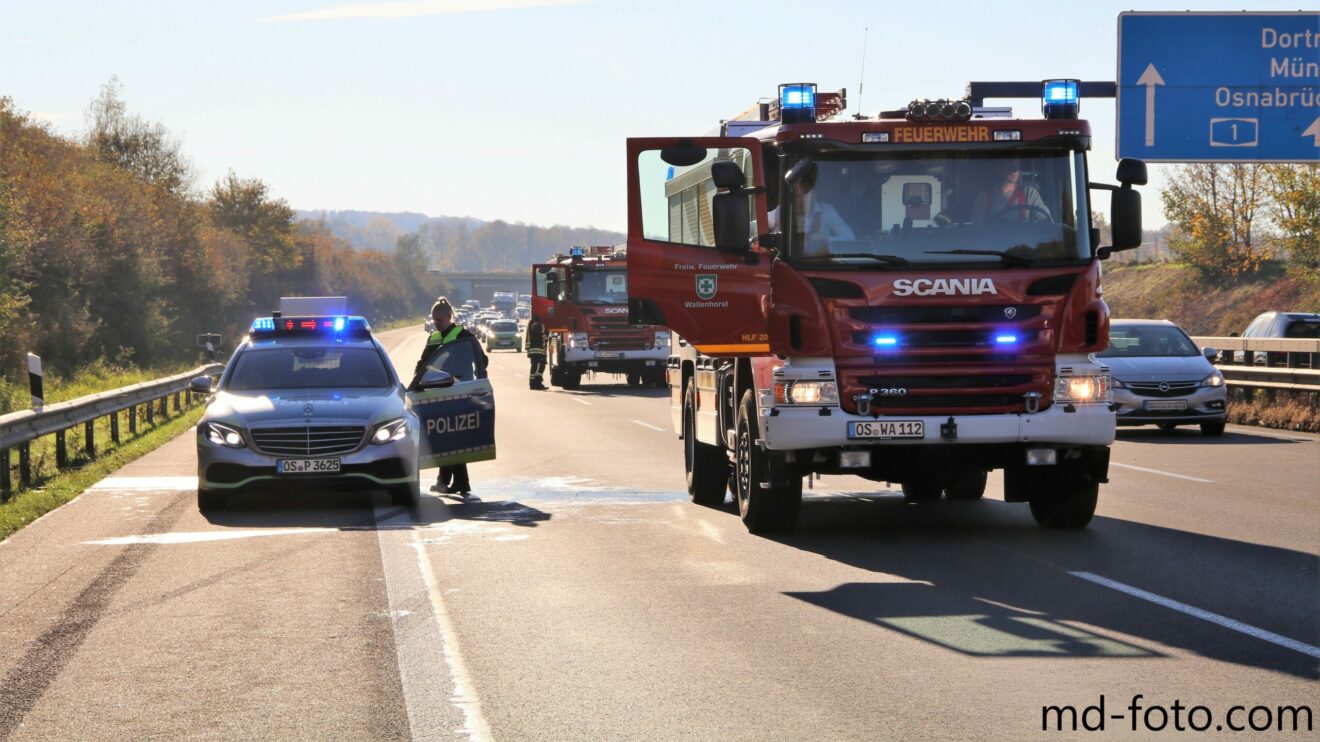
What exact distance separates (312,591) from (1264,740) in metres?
5.70

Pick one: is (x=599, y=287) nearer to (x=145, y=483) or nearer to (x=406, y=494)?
(x=145, y=483)

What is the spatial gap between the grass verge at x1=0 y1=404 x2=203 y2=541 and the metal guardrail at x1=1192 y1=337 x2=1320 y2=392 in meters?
16.2

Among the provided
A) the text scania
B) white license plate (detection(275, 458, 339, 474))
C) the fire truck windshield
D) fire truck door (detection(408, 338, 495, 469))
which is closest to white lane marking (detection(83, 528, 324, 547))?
white license plate (detection(275, 458, 339, 474))

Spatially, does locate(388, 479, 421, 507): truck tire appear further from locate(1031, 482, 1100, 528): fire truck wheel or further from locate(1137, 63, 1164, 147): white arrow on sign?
locate(1137, 63, 1164, 147): white arrow on sign

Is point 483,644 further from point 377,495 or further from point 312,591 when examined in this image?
point 377,495

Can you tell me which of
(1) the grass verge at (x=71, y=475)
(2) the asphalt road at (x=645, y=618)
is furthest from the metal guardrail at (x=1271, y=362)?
(1) the grass verge at (x=71, y=475)

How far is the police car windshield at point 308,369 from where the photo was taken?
1549 centimetres

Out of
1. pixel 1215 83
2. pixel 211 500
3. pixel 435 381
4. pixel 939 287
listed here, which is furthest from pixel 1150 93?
pixel 211 500

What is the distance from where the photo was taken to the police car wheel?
14.5m

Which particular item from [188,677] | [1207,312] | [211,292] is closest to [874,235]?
[188,677]

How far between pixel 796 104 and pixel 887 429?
2356mm

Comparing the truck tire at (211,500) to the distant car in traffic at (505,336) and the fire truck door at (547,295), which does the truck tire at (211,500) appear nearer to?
the fire truck door at (547,295)

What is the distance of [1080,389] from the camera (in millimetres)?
11570

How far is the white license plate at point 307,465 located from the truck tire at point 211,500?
0.58 m
